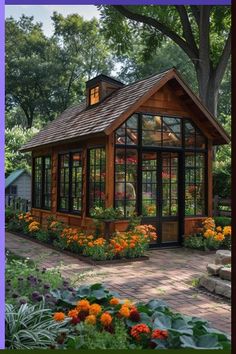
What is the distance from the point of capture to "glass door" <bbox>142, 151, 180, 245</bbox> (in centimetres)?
1067

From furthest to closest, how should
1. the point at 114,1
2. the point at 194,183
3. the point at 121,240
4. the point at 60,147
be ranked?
the point at 60,147 < the point at 194,183 < the point at 121,240 < the point at 114,1

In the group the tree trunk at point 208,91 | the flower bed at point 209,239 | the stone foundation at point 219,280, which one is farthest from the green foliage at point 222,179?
the stone foundation at point 219,280

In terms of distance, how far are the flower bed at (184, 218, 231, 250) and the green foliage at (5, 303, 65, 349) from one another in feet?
23.2

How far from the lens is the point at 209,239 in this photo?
1046 centimetres

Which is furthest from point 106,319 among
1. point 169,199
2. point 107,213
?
point 169,199

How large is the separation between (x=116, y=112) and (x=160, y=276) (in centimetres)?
420

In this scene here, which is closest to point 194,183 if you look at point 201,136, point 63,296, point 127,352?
point 201,136

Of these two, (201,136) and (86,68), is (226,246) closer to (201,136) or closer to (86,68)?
(201,136)

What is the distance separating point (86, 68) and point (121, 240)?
26.5m

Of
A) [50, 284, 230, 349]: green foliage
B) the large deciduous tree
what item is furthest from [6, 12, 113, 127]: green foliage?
[50, 284, 230, 349]: green foliage

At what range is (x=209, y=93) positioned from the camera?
1655 centimetres

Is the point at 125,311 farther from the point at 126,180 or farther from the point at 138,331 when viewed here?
the point at 126,180

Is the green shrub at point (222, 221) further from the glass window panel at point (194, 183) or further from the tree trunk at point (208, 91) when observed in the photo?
the tree trunk at point (208, 91)

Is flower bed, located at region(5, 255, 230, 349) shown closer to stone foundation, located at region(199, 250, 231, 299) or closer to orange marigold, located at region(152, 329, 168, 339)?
orange marigold, located at region(152, 329, 168, 339)
